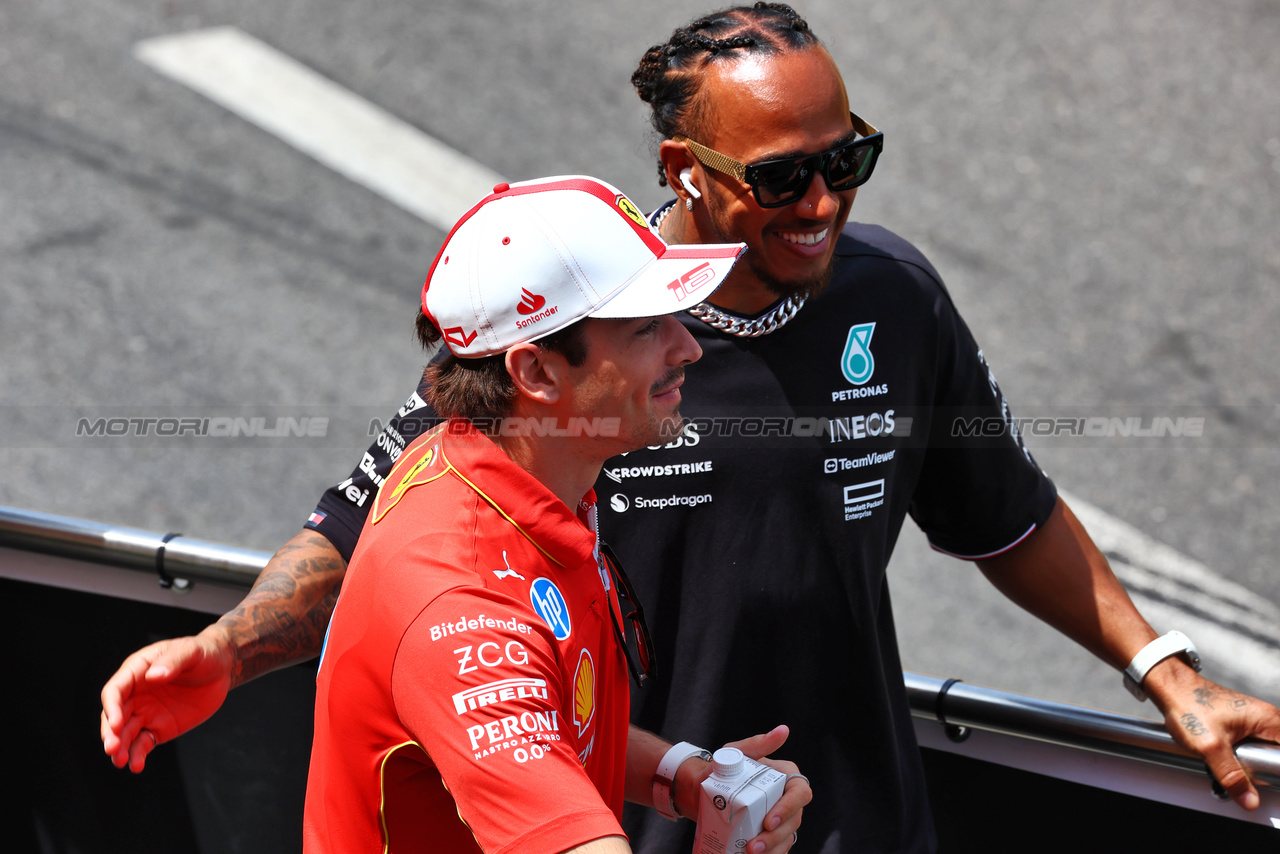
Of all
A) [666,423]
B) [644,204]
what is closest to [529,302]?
[666,423]

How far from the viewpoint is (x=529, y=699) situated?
75.8 inches

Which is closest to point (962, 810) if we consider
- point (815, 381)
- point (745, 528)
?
point (745, 528)

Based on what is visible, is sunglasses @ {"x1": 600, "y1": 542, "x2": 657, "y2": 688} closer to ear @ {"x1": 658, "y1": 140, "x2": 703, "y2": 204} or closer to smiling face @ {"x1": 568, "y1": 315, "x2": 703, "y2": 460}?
smiling face @ {"x1": 568, "y1": 315, "x2": 703, "y2": 460}

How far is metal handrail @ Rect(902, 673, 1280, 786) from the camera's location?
2730mm

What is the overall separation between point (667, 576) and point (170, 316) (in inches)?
220

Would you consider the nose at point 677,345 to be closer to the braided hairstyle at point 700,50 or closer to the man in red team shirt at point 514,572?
the man in red team shirt at point 514,572

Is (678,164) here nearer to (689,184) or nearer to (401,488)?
(689,184)

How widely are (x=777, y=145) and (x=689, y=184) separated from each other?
250 mm

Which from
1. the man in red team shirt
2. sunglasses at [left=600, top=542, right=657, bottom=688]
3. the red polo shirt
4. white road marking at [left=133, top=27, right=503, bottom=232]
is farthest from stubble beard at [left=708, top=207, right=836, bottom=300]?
white road marking at [left=133, top=27, right=503, bottom=232]

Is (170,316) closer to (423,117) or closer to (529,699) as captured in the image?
(423,117)

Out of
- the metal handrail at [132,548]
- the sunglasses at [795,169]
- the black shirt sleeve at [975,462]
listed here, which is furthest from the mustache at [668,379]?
the metal handrail at [132,548]

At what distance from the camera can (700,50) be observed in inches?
119

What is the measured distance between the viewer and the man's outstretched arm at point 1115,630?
274 cm

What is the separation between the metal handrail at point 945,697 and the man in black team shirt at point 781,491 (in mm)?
80
